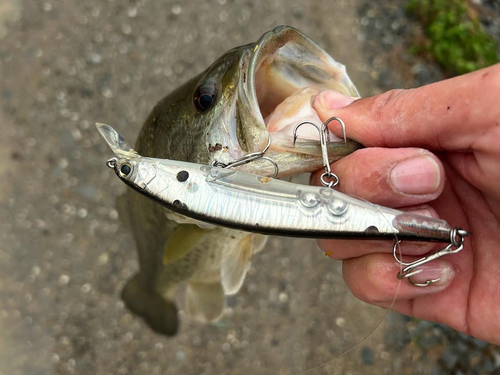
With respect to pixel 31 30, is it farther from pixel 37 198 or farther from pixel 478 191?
pixel 478 191

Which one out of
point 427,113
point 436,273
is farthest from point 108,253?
point 427,113

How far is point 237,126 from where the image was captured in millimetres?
1168

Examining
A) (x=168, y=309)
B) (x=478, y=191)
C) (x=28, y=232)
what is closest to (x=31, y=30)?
(x=28, y=232)

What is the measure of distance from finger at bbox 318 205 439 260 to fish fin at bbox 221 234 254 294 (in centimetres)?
41

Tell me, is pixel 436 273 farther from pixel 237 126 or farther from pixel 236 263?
pixel 236 263

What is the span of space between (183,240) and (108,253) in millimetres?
1294

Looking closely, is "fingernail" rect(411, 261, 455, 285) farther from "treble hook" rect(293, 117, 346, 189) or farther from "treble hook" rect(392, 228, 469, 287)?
"treble hook" rect(293, 117, 346, 189)

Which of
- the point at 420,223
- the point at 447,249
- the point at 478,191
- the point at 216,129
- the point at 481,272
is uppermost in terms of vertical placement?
the point at 216,129

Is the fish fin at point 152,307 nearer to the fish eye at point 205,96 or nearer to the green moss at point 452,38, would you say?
the fish eye at point 205,96

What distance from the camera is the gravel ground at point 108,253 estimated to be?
2502 mm

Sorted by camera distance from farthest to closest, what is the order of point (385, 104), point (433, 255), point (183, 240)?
point (183, 240)
point (385, 104)
point (433, 255)

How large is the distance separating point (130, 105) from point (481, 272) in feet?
7.87

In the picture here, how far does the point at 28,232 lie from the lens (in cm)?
260

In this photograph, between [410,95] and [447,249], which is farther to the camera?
[410,95]
